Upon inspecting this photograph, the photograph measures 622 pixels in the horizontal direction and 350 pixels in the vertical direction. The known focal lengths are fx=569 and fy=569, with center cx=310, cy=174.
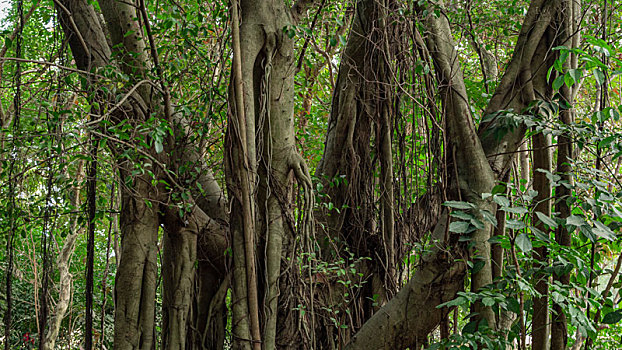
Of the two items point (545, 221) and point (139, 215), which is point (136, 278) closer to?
point (139, 215)

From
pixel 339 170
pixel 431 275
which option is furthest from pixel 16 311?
pixel 431 275

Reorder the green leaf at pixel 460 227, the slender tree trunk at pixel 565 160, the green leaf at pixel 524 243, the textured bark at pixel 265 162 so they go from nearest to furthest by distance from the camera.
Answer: the green leaf at pixel 524 243, the green leaf at pixel 460 227, the slender tree trunk at pixel 565 160, the textured bark at pixel 265 162

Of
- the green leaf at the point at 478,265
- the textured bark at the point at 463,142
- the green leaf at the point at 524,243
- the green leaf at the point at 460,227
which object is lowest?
the green leaf at the point at 478,265

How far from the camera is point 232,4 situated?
2.73 metres

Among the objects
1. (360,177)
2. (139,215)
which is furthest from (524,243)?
(139,215)

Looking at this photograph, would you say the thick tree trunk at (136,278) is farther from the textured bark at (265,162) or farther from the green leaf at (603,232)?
the green leaf at (603,232)

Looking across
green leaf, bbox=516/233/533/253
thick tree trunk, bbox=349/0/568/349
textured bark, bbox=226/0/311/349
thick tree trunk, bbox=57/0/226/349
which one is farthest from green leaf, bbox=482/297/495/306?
thick tree trunk, bbox=57/0/226/349

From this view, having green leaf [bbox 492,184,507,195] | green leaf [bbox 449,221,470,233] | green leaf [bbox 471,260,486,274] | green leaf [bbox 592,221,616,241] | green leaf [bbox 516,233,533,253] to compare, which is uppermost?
green leaf [bbox 492,184,507,195]

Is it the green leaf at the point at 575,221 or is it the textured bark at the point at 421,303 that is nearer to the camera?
the green leaf at the point at 575,221

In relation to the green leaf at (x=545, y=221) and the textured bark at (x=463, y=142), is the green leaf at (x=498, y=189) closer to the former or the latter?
the green leaf at (x=545, y=221)

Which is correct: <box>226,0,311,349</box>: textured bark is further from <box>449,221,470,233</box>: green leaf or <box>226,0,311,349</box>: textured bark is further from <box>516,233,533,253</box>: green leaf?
<box>516,233,533,253</box>: green leaf

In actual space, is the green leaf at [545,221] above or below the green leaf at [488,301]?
above

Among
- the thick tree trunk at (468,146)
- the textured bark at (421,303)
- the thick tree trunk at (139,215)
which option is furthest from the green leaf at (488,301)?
the thick tree trunk at (139,215)

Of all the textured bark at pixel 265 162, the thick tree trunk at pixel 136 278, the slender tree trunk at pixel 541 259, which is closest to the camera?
the slender tree trunk at pixel 541 259
